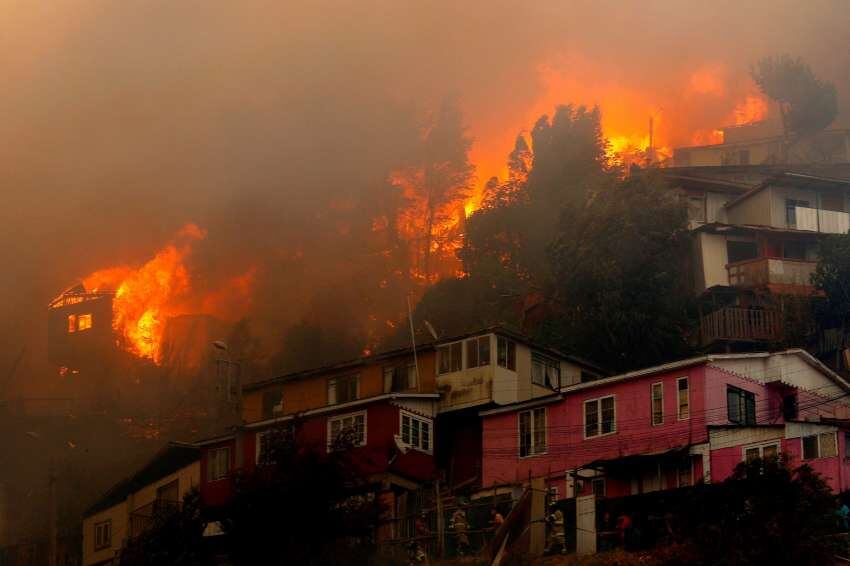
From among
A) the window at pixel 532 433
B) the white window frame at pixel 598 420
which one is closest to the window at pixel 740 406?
the white window frame at pixel 598 420

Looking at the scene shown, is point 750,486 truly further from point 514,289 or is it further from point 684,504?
point 514,289

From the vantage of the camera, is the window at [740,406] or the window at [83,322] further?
the window at [83,322]

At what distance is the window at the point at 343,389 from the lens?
207 feet

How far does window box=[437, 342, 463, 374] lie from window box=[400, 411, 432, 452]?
9.86ft

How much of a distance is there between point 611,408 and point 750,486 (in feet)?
53.9

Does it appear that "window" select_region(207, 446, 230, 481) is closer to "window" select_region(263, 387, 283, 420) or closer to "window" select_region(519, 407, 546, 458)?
"window" select_region(263, 387, 283, 420)

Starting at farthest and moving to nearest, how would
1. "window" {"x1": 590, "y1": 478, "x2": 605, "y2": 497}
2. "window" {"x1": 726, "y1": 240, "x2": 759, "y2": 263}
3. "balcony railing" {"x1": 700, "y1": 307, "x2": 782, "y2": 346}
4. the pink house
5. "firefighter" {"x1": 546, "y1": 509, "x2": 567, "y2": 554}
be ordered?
"window" {"x1": 726, "y1": 240, "x2": 759, "y2": 263} < "balcony railing" {"x1": 700, "y1": 307, "x2": 782, "y2": 346} < "window" {"x1": 590, "y1": 478, "x2": 605, "y2": 497} < the pink house < "firefighter" {"x1": 546, "y1": 509, "x2": 567, "y2": 554}

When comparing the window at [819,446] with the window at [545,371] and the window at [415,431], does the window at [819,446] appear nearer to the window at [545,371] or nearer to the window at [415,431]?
the window at [545,371]

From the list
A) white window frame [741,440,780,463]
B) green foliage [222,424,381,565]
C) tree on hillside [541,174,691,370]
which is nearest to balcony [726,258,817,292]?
tree on hillside [541,174,691,370]

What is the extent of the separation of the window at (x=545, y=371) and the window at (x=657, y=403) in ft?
39.8

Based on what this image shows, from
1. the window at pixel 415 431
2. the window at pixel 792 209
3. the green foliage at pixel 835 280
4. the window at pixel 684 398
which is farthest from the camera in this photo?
the window at pixel 792 209

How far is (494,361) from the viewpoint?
195 ft

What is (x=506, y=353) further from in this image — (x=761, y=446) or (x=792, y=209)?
(x=792, y=209)

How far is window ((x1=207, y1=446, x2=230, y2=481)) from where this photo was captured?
6278 centimetres
